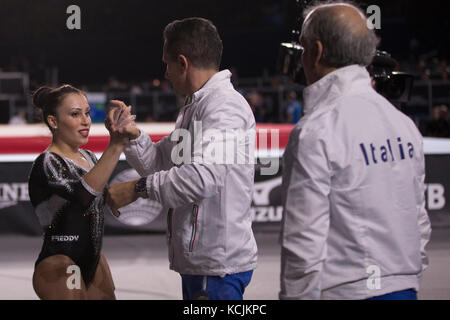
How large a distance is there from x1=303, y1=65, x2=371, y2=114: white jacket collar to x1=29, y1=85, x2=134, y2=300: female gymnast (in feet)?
2.07

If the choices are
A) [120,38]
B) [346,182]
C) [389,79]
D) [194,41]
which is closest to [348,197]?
[346,182]

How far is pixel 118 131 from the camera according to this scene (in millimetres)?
1777

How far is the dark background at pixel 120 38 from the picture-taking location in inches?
507

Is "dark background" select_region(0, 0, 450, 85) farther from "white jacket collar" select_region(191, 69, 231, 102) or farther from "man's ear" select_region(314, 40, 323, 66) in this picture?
"man's ear" select_region(314, 40, 323, 66)

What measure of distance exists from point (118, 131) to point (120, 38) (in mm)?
11925

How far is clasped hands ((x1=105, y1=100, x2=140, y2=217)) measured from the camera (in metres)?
1.66

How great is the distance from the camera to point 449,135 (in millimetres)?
7684

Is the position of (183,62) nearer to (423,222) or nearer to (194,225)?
(194,225)

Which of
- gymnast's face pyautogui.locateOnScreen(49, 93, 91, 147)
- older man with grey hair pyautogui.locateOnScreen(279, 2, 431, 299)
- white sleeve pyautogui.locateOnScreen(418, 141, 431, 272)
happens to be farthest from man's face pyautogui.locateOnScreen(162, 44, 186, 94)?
white sleeve pyautogui.locateOnScreen(418, 141, 431, 272)

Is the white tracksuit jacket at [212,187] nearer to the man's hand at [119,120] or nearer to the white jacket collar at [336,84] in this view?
the man's hand at [119,120]

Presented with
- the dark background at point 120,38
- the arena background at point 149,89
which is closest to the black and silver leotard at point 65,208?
the arena background at point 149,89

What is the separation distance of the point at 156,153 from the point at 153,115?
8.68 meters

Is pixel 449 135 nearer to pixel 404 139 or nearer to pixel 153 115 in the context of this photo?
pixel 153 115

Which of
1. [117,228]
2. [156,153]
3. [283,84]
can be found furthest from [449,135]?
[156,153]
